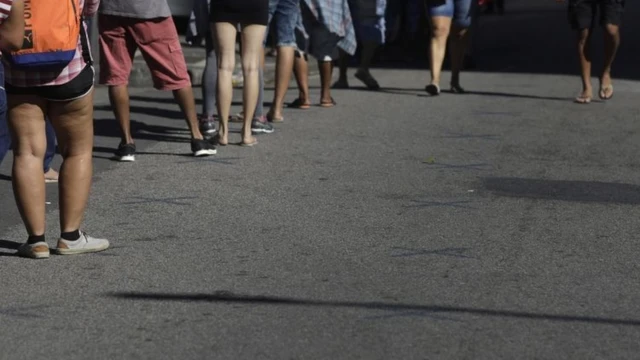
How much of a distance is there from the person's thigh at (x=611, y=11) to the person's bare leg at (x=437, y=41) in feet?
5.44

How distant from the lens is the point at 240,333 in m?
5.41

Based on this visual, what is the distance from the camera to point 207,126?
37.8 ft

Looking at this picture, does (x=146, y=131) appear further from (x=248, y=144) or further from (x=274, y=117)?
(x=248, y=144)

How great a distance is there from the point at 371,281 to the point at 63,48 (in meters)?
1.67

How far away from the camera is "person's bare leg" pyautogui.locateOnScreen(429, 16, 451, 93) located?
14812mm

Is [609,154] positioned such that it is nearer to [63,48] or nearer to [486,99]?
[486,99]

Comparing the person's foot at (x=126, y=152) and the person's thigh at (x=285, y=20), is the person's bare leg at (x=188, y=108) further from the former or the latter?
the person's thigh at (x=285, y=20)

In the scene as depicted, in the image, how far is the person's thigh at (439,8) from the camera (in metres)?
14.8

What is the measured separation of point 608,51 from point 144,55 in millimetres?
5691

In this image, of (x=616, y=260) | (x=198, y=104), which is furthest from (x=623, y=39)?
(x=616, y=260)

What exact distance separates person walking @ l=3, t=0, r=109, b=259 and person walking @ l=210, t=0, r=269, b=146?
3476mm

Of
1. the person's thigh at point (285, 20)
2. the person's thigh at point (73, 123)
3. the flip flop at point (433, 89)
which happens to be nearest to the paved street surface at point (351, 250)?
the person's thigh at point (73, 123)

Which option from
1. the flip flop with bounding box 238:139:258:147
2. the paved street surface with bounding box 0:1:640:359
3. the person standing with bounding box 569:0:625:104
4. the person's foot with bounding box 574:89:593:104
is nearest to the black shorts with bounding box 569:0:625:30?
the person standing with bounding box 569:0:625:104

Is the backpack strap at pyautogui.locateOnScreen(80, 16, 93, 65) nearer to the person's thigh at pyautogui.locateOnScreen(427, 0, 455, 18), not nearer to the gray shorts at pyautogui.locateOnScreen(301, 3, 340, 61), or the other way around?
the gray shorts at pyautogui.locateOnScreen(301, 3, 340, 61)
